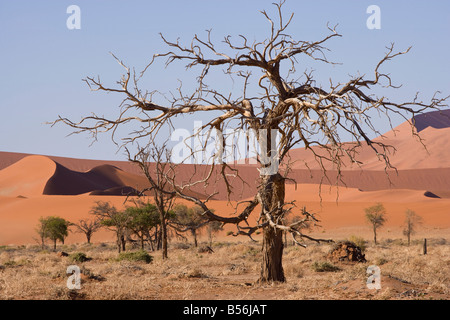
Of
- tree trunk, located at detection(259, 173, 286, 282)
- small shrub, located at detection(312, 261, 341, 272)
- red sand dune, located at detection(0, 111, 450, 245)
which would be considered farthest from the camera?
red sand dune, located at detection(0, 111, 450, 245)

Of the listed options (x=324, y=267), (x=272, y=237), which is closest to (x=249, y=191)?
(x=324, y=267)

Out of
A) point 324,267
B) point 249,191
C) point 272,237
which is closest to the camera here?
point 272,237

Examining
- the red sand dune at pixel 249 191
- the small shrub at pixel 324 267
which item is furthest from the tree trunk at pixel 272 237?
the red sand dune at pixel 249 191

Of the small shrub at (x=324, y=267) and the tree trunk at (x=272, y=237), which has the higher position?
the tree trunk at (x=272, y=237)

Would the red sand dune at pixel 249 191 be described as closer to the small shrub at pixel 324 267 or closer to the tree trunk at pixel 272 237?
the small shrub at pixel 324 267

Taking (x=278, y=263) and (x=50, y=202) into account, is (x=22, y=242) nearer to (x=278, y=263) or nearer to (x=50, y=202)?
(x=50, y=202)

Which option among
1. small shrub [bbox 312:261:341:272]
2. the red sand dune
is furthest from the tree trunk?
the red sand dune

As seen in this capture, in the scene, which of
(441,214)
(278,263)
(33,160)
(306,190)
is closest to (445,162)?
(306,190)

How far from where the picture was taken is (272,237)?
13.3m

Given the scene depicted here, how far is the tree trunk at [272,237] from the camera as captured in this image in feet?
42.8

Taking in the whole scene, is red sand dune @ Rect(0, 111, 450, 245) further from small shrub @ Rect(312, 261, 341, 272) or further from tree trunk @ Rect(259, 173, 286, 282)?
tree trunk @ Rect(259, 173, 286, 282)

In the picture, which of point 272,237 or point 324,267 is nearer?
point 272,237

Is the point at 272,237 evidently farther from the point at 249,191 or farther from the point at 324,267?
the point at 249,191

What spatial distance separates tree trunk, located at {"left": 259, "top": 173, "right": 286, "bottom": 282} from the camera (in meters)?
13.0
